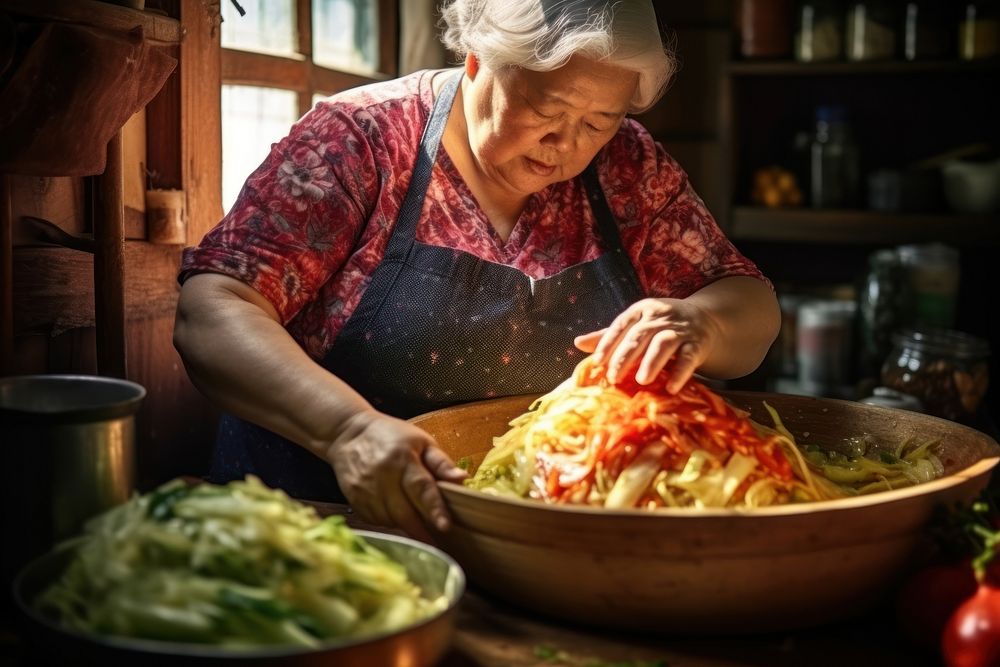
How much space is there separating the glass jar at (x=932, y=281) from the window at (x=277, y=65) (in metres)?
2.41

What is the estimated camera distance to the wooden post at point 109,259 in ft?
6.87

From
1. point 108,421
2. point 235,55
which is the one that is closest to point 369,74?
point 235,55

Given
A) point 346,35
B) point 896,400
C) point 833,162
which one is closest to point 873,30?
point 833,162

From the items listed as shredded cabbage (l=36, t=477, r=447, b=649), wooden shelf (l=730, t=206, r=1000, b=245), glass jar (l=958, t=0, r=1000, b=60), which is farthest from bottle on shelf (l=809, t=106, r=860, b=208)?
shredded cabbage (l=36, t=477, r=447, b=649)

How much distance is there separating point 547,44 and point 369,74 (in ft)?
6.08

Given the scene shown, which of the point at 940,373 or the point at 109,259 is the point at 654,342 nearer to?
the point at 109,259

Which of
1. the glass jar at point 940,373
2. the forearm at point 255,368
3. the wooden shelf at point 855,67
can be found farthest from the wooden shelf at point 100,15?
the wooden shelf at point 855,67

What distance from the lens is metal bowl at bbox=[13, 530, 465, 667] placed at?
110cm

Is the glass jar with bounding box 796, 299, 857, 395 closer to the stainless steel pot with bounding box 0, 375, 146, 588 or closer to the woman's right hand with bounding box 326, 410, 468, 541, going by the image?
the woman's right hand with bounding box 326, 410, 468, 541

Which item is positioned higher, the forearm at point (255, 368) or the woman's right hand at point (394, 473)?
the forearm at point (255, 368)

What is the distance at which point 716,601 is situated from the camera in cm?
144

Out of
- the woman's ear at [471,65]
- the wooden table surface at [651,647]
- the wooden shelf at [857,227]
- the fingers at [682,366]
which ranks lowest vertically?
the wooden table surface at [651,647]

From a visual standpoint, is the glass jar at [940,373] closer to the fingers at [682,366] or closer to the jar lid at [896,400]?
the jar lid at [896,400]

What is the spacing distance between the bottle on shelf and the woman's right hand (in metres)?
3.74
